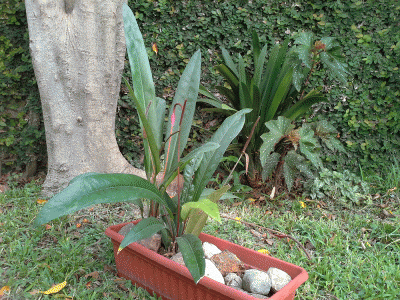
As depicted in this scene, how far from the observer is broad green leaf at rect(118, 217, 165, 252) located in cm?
103

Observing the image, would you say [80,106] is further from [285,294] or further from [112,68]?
[285,294]

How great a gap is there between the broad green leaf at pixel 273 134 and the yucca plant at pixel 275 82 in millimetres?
169

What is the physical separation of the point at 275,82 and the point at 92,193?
211 cm

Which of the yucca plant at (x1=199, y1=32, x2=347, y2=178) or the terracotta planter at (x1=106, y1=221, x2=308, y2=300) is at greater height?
the yucca plant at (x1=199, y1=32, x2=347, y2=178)

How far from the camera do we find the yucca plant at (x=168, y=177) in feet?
3.21

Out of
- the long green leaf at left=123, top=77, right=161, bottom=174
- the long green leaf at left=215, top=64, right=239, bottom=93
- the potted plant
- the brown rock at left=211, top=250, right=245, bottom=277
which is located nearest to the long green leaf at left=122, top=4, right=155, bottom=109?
the potted plant

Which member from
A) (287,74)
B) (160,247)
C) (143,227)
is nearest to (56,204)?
(143,227)

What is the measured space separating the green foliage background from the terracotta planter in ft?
5.14

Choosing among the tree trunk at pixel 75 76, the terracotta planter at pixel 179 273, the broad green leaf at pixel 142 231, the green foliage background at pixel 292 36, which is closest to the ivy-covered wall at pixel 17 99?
the green foliage background at pixel 292 36

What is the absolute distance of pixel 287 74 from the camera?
246 centimetres

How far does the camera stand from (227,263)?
1247 millimetres

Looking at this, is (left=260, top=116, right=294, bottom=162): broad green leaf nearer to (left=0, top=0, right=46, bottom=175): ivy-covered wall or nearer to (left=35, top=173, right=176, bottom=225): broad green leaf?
(left=35, top=173, right=176, bottom=225): broad green leaf

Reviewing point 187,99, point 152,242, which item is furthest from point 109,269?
point 187,99

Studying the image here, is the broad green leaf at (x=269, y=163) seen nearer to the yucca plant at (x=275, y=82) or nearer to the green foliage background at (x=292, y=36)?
the yucca plant at (x=275, y=82)
